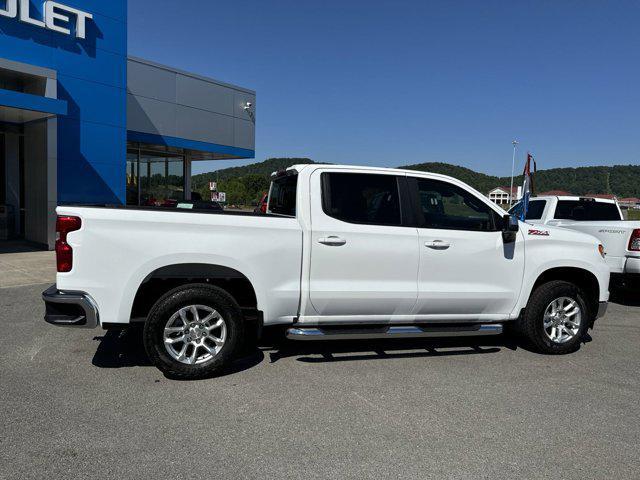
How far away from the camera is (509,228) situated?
4.94m

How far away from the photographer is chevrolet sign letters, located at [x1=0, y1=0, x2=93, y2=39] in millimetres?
11352

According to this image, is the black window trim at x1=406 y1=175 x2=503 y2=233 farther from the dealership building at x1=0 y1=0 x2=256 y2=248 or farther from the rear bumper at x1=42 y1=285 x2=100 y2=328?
the dealership building at x1=0 y1=0 x2=256 y2=248

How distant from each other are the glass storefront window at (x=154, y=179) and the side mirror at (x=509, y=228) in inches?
597

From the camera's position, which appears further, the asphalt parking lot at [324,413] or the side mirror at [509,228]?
the side mirror at [509,228]

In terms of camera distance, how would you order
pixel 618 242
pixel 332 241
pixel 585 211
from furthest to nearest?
pixel 585 211 → pixel 618 242 → pixel 332 241

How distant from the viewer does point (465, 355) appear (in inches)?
206

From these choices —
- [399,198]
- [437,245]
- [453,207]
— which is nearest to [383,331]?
[437,245]

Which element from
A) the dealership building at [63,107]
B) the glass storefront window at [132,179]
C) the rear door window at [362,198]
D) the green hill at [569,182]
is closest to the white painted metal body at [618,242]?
the rear door window at [362,198]

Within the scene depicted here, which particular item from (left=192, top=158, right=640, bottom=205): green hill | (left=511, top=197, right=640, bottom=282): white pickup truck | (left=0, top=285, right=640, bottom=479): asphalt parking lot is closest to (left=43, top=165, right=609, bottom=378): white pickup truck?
(left=0, top=285, right=640, bottom=479): asphalt parking lot

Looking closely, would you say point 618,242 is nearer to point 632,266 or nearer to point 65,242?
point 632,266

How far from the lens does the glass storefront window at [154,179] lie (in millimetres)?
19125

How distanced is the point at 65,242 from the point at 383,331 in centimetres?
291

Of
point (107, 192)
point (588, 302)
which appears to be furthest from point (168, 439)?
point (107, 192)

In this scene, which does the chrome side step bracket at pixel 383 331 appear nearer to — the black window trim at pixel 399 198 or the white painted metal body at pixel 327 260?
the white painted metal body at pixel 327 260
